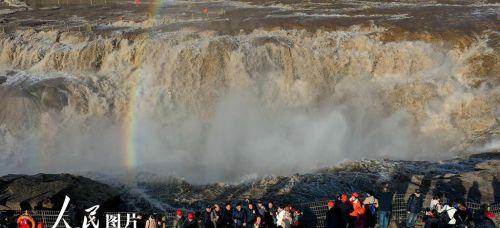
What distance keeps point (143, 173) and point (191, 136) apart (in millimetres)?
5272

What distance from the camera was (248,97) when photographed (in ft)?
84.3

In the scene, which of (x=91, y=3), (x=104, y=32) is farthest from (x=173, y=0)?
(x=104, y=32)

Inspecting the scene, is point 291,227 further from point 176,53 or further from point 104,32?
point 104,32

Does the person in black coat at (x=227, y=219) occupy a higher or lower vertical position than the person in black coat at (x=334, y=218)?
lower

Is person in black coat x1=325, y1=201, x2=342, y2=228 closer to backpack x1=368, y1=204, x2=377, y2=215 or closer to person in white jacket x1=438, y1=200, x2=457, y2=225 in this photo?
backpack x1=368, y1=204, x2=377, y2=215

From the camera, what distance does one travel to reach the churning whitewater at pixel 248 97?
78.0 ft

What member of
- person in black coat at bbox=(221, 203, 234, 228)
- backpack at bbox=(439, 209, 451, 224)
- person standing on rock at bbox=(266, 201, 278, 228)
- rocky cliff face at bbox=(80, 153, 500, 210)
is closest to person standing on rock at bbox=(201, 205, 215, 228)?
person in black coat at bbox=(221, 203, 234, 228)

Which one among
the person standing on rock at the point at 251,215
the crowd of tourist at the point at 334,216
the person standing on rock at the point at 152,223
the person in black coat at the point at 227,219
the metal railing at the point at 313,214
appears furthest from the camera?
the metal railing at the point at 313,214

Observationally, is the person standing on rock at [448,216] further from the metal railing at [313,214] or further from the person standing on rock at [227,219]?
the person standing on rock at [227,219]

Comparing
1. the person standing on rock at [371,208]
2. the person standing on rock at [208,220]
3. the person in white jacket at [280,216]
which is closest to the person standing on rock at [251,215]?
the person in white jacket at [280,216]

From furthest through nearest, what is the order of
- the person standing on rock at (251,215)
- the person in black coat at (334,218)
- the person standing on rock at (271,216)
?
the person standing on rock at (271,216)
the person standing on rock at (251,215)
the person in black coat at (334,218)

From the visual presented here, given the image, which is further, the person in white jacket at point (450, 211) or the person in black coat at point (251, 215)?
the person in black coat at point (251, 215)

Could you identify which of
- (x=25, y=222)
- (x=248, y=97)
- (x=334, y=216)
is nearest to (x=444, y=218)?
(x=334, y=216)

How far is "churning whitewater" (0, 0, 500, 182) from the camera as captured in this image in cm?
2378
